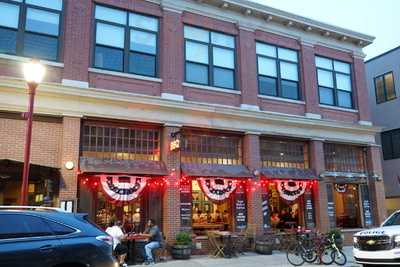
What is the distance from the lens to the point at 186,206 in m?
16.3

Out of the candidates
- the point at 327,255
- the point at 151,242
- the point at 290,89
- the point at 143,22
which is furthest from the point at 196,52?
the point at 327,255

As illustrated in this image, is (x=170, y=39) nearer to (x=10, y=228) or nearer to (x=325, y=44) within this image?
(x=325, y=44)

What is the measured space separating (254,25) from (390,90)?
13.0m

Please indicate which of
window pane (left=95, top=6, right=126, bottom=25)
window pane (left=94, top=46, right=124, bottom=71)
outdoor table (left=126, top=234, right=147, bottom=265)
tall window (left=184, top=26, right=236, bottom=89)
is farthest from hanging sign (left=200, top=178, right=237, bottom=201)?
window pane (left=95, top=6, right=126, bottom=25)

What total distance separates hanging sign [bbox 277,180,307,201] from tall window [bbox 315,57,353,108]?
4858 millimetres

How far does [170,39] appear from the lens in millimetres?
17453

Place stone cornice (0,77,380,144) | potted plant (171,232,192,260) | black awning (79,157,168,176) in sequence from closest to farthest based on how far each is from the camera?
stone cornice (0,77,380,144) < black awning (79,157,168,176) < potted plant (171,232,192,260)

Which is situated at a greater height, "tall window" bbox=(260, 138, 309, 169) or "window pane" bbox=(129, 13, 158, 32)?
"window pane" bbox=(129, 13, 158, 32)

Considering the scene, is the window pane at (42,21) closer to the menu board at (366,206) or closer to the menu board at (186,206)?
the menu board at (186,206)

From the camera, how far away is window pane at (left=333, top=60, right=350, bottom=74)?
885 inches

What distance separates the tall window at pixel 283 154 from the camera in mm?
19000

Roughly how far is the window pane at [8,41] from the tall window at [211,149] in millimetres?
7135

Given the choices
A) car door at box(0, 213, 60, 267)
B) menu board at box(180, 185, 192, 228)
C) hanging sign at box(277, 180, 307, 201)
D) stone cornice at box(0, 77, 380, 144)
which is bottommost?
car door at box(0, 213, 60, 267)

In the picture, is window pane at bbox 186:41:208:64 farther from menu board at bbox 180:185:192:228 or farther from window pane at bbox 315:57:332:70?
window pane at bbox 315:57:332:70
